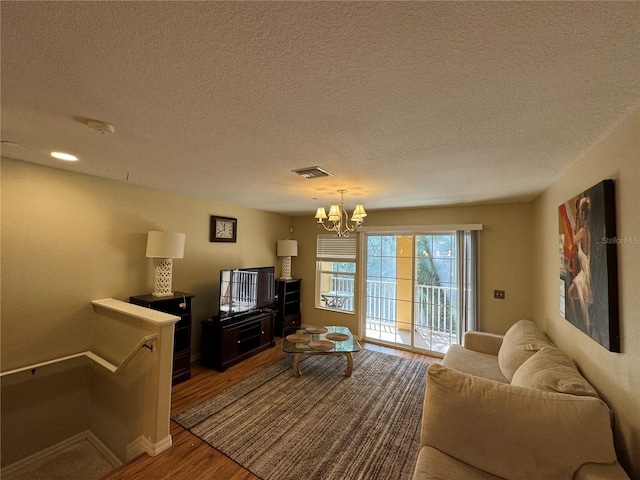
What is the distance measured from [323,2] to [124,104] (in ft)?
3.76

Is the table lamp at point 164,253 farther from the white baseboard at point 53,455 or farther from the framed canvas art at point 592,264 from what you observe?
the framed canvas art at point 592,264

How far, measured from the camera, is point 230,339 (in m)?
3.59

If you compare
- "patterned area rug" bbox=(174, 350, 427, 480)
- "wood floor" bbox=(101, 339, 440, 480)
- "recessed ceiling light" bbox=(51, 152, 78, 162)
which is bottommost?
"wood floor" bbox=(101, 339, 440, 480)

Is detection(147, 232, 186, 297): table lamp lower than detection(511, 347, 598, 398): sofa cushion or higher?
higher

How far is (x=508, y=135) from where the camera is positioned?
158cm

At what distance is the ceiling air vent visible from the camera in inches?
90.5

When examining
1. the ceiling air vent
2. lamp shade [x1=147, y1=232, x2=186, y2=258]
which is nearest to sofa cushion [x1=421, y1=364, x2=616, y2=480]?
the ceiling air vent

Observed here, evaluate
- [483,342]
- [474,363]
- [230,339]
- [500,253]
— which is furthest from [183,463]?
[500,253]

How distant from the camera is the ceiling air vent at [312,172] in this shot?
2.30m

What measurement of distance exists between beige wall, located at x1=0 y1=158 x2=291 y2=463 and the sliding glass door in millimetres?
3333

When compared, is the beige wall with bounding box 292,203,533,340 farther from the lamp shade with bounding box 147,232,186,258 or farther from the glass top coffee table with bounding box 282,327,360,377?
the lamp shade with bounding box 147,232,186,258

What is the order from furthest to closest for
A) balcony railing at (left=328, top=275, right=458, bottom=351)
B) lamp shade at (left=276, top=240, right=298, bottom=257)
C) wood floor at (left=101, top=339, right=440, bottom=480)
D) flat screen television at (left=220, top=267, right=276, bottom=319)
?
lamp shade at (left=276, top=240, right=298, bottom=257) → balcony railing at (left=328, top=275, right=458, bottom=351) → flat screen television at (left=220, top=267, right=276, bottom=319) → wood floor at (left=101, top=339, right=440, bottom=480)

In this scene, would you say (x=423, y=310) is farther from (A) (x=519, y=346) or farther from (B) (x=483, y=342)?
(A) (x=519, y=346)

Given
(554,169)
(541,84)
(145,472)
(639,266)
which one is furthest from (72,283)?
(554,169)
